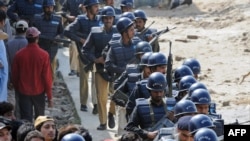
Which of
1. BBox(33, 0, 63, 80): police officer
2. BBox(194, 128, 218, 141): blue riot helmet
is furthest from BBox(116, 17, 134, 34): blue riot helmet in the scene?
BBox(194, 128, 218, 141): blue riot helmet

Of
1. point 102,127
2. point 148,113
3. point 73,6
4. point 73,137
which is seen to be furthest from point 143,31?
point 73,137

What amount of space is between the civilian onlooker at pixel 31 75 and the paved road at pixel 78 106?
1412 mm

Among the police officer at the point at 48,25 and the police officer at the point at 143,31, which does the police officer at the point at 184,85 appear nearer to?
the police officer at the point at 143,31

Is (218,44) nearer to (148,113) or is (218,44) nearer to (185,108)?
(148,113)

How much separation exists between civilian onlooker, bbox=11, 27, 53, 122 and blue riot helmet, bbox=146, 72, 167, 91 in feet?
7.02

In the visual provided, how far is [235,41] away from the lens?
2473 centimetres

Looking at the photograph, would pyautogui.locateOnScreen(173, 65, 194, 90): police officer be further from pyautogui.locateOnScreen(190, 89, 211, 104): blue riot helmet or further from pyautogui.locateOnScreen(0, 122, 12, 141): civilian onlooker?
pyautogui.locateOnScreen(0, 122, 12, 141): civilian onlooker

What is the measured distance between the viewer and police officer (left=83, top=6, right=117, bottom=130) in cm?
1500

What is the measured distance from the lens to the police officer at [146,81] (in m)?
12.2

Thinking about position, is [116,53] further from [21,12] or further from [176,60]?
[176,60]

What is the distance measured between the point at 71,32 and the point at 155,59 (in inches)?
151

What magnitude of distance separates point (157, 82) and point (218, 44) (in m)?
13.2

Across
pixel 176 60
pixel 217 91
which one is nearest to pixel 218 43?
pixel 176 60

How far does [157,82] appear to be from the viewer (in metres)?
11.6
